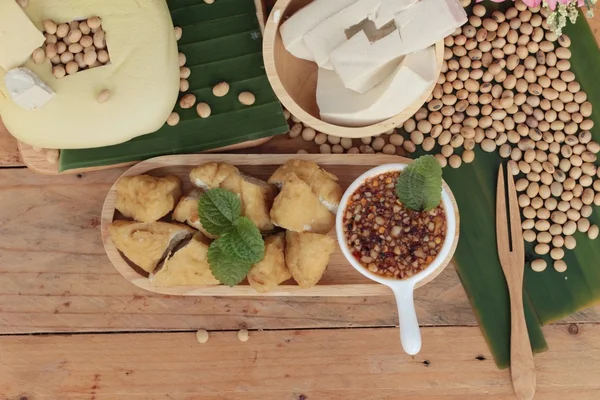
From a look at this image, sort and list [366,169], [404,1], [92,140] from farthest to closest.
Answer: [366,169] → [92,140] → [404,1]

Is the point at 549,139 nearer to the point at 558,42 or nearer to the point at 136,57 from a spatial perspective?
the point at 558,42

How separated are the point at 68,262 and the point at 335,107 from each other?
72 cm

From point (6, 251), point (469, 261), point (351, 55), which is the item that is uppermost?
point (351, 55)

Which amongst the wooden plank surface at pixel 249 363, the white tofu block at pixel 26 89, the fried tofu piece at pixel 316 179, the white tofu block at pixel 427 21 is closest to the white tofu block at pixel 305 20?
the white tofu block at pixel 427 21

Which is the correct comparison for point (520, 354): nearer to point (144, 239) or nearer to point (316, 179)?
point (316, 179)

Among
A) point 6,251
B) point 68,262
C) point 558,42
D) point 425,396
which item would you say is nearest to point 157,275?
point 68,262

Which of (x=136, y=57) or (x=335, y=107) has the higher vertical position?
(x=136, y=57)

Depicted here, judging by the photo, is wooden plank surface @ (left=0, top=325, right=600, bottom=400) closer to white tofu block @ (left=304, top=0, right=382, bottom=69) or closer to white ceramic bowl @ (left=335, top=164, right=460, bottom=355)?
white ceramic bowl @ (left=335, top=164, right=460, bottom=355)

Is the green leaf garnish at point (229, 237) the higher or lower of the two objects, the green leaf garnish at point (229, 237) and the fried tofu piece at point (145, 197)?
the lower

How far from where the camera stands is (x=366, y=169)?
1333 millimetres

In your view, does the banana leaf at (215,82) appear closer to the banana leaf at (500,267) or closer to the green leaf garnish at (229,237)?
the green leaf garnish at (229,237)

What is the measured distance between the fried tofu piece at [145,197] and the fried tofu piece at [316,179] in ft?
0.74

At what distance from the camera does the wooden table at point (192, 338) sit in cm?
138

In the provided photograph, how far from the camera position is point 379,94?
1173 mm
